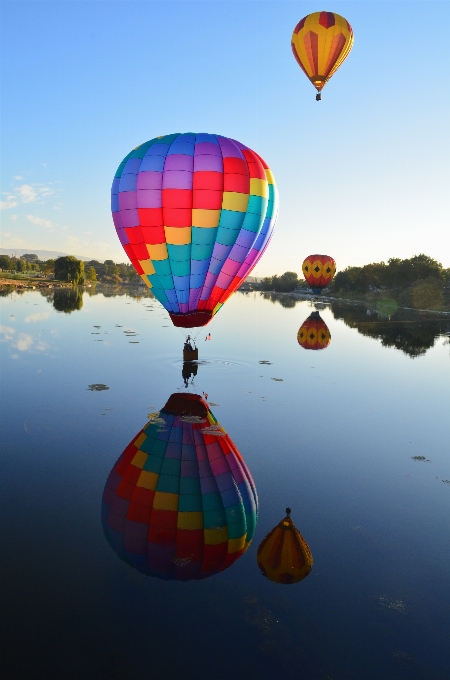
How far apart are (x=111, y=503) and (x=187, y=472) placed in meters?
2.11

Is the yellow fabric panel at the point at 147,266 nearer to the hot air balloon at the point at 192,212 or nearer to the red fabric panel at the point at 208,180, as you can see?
the hot air balloon at the point at 192,212

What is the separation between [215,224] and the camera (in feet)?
54.2

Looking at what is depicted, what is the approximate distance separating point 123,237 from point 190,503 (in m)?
11.3

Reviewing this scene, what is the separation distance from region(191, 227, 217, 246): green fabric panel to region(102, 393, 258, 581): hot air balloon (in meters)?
6.60

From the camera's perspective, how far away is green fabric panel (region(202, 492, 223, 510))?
9523 mm

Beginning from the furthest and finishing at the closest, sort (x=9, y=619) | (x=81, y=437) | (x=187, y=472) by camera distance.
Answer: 1. (x=81, y=437)
2. (x=187, y=472)
3. (x=9, y=619)

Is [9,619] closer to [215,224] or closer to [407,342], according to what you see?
[215,224]

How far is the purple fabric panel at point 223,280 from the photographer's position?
17577mm

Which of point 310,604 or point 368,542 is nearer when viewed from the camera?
point 310,604

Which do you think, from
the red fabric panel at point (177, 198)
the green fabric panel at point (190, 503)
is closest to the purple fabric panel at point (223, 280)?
the red fabric panel at point (177, 198)

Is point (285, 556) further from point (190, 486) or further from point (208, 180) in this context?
point (208, 180)

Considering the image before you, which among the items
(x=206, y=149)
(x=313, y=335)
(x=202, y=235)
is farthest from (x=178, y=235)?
(x=313, y=335)

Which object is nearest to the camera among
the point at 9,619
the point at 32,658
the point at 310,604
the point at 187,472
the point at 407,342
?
the point at 32,658

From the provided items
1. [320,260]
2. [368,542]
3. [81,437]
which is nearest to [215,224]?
[81,437]
